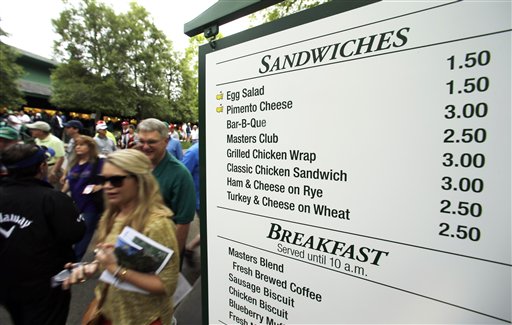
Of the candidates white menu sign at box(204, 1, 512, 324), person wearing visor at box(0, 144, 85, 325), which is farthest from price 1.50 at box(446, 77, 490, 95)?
person wearing visor at box(0, 144, 85, 325)

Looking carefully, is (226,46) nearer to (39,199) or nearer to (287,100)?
(287,100)

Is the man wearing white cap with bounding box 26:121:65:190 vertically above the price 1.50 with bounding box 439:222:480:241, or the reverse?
the man wearing white cap with bounding box 26:121:65:190

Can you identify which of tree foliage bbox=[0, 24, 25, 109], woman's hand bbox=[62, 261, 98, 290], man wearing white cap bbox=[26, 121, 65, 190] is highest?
tree foliage bbox=[0, 24, 25, 109]

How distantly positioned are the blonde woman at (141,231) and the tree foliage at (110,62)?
27.1 metres

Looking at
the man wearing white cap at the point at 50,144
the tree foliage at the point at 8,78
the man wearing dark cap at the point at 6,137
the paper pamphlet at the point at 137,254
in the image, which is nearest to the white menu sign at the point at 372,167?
the paper pamphlet at the point at 137,254

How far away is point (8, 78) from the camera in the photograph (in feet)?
68.3

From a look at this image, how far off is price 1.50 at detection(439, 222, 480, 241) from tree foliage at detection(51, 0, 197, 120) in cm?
2871

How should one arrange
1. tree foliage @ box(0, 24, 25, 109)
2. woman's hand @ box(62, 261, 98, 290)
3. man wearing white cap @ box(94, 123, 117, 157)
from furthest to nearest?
1. tree foliage @ box(0, 24, 25, 109)
2. man wearing white cap @ box(94, 123, 117, 157)
3. woman's hand @ box(62, 261, 98, 290)

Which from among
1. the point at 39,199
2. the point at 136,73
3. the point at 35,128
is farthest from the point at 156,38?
the point at 39,199

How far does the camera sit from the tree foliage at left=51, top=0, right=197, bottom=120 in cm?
2530

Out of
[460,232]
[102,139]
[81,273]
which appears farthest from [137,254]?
[102,139]

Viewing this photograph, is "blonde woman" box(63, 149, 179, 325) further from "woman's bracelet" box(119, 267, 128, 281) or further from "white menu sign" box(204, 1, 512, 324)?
"white menu sign" box(204, 1, 512, 324)

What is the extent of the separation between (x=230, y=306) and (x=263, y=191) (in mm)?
643

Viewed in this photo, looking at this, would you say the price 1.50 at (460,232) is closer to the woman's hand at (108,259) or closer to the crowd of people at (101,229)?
the crowd of people at (101,229)
